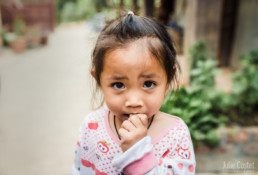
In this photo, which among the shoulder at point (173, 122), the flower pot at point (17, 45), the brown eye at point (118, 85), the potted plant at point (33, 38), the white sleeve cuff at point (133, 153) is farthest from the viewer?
the potted plant at point (33, 38)

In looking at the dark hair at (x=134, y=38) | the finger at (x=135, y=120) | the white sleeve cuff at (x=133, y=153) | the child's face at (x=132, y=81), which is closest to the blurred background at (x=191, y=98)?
the dark hair at (x=134, y=38)

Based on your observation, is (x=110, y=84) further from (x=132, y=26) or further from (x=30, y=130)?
(x=30, y=130)

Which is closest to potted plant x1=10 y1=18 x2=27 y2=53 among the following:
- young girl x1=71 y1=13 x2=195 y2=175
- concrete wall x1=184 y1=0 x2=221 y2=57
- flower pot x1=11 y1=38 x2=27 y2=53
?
flower pot x1=11 y1=38 x2=27 y2=53

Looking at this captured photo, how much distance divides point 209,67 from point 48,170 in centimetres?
207

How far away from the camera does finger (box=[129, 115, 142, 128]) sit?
898 millimetres

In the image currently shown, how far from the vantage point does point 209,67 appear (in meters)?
2.88

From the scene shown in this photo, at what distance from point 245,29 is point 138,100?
4320 mm

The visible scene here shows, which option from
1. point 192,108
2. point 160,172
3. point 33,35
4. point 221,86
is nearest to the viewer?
point 160,172

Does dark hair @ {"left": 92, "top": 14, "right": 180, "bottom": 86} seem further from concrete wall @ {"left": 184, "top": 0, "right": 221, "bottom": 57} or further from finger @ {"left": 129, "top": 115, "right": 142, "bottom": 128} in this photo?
concrete wall @ {"left": 184, "top": 0, "right": 221, "bottom": 57}

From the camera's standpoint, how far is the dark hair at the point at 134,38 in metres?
0.95

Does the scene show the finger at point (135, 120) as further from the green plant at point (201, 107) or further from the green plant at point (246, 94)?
the green plant at point (246, 94)

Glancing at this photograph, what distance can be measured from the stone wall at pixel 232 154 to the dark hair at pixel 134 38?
1716 millimetres

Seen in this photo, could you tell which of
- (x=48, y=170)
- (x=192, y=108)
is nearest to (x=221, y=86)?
(x=192, y=108)

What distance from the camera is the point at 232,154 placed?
8.29 feet
